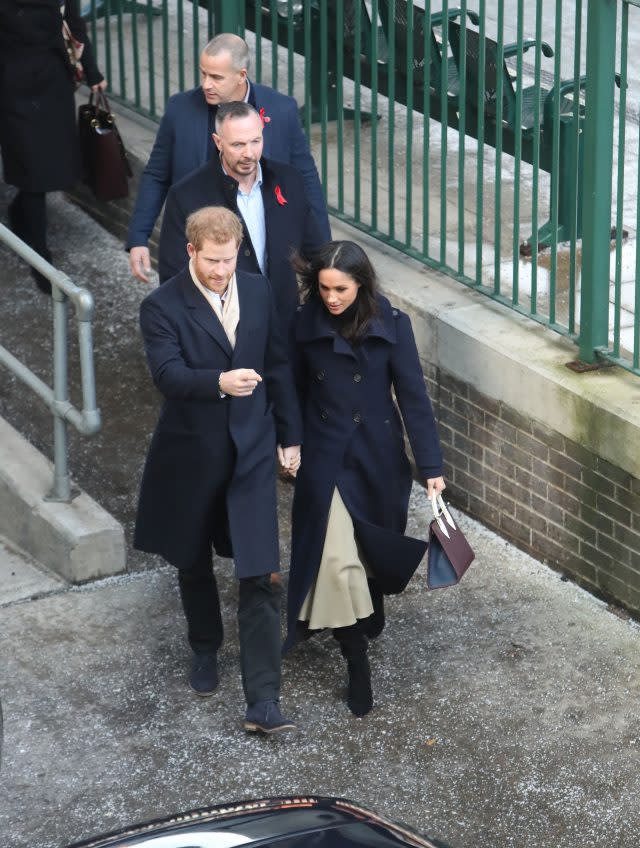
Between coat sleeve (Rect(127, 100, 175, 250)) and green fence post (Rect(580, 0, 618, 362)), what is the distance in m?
1.56

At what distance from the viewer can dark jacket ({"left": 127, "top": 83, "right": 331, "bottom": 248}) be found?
6262mm

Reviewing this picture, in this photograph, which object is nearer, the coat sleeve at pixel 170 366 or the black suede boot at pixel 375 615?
the coat sleeve at pixel 170 366

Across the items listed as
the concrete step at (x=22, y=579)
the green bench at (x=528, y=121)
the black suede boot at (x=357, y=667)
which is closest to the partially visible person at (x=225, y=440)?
the black suede boot at (x=357, y=667)

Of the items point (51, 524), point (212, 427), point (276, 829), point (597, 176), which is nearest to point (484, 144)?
point (597, 176)

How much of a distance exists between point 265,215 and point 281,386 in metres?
0.92

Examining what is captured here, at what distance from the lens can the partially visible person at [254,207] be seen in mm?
5809

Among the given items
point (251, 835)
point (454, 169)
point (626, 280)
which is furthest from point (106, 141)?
point (251, 835)

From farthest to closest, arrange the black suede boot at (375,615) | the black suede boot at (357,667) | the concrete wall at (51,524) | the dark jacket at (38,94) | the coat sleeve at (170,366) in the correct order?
1. the dark jacket at (38,94)
2. the concrete wall at (51,524)
3. the black suede boot at (375,615)
4. the black suede boot at (357,667)
5. the coat sleeve at (170,366)

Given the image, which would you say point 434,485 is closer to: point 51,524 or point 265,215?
point 265,215

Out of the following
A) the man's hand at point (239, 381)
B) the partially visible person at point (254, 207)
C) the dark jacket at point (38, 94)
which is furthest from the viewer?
the dark jacket at point (38, 94)

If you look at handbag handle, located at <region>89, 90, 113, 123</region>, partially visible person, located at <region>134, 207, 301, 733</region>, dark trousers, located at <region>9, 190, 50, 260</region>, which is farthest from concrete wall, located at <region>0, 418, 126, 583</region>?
handbag handle, located at <region>89, 90, 113, 123</region>

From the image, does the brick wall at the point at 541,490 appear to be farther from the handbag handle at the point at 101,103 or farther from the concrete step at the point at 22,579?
the handbag handle at the point at 101,103

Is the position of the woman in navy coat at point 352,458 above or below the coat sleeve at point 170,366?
below

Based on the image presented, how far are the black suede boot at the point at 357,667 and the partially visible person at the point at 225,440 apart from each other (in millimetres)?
244
